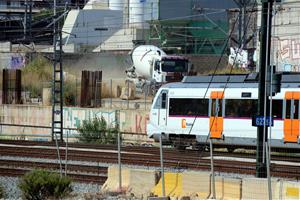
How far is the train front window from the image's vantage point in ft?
99.5

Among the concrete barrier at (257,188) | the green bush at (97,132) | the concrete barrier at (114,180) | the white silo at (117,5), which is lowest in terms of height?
the green bush at (97,132)

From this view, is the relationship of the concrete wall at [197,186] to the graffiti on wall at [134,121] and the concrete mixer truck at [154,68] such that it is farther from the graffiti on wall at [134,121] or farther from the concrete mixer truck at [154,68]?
the concrete mixer truck at [154,68]

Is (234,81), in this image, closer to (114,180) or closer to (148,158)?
(148,158)

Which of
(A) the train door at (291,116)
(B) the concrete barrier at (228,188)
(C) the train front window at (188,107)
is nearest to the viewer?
(B) the concrete barrier at (228,188)

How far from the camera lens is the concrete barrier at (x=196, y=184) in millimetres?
17875

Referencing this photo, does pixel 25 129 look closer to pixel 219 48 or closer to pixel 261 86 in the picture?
pixel 261 86

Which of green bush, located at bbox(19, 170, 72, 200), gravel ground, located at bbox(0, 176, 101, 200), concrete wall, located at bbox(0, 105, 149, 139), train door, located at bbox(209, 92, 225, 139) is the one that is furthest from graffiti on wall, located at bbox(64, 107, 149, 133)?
green bush, located at bbox(19, 170, 72, 200)

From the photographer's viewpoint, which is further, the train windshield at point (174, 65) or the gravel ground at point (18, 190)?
the train windshield at point (174, 65)

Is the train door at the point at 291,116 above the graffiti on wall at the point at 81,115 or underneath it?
above

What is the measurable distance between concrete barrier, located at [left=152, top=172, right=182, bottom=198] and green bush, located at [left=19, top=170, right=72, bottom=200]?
2370 mm

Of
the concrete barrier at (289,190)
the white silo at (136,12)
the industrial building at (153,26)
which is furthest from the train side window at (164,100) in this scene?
the white silo at (136,12)

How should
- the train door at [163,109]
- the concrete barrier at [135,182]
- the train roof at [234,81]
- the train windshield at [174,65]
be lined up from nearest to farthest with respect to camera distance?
the concrete barrier at [135,182]
the train roof at [234,81]
the train door at [163,109]
the train windshield at [174,65]

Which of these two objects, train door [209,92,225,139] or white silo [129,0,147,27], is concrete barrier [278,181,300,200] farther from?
white silo [129,0,147,27]

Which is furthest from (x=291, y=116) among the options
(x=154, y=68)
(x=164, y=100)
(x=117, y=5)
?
(x=117, y=5)
